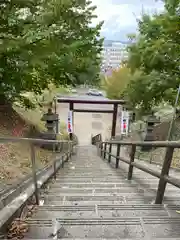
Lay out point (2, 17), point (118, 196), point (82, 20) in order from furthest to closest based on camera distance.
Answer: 1. point (82, 20)
2. point (2, 17)
3. point (118, 196)

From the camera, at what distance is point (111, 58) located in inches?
5797

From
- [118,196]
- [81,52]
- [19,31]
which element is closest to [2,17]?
[19,31]

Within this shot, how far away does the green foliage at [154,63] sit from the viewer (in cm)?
1086

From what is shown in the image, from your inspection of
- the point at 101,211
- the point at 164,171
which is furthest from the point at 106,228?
the point at 164,171

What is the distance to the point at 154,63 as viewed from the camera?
1270 centimetres

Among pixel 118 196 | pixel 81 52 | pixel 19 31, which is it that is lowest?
pixel 118 196

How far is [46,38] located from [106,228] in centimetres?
532

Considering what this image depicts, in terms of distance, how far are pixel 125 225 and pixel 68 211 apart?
68cm

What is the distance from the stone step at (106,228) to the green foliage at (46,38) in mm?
4266

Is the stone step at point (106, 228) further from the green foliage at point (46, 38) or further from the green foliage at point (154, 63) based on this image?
the green foliage at point (154, 63)

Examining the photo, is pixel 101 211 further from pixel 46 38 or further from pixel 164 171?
pixel 46 38

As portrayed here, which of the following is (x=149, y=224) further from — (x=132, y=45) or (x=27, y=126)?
(x=132, y=45)

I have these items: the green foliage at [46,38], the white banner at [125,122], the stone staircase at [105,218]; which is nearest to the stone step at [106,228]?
the stone staircase at [105,218]

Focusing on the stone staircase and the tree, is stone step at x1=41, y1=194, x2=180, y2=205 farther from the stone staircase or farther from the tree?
the tree
